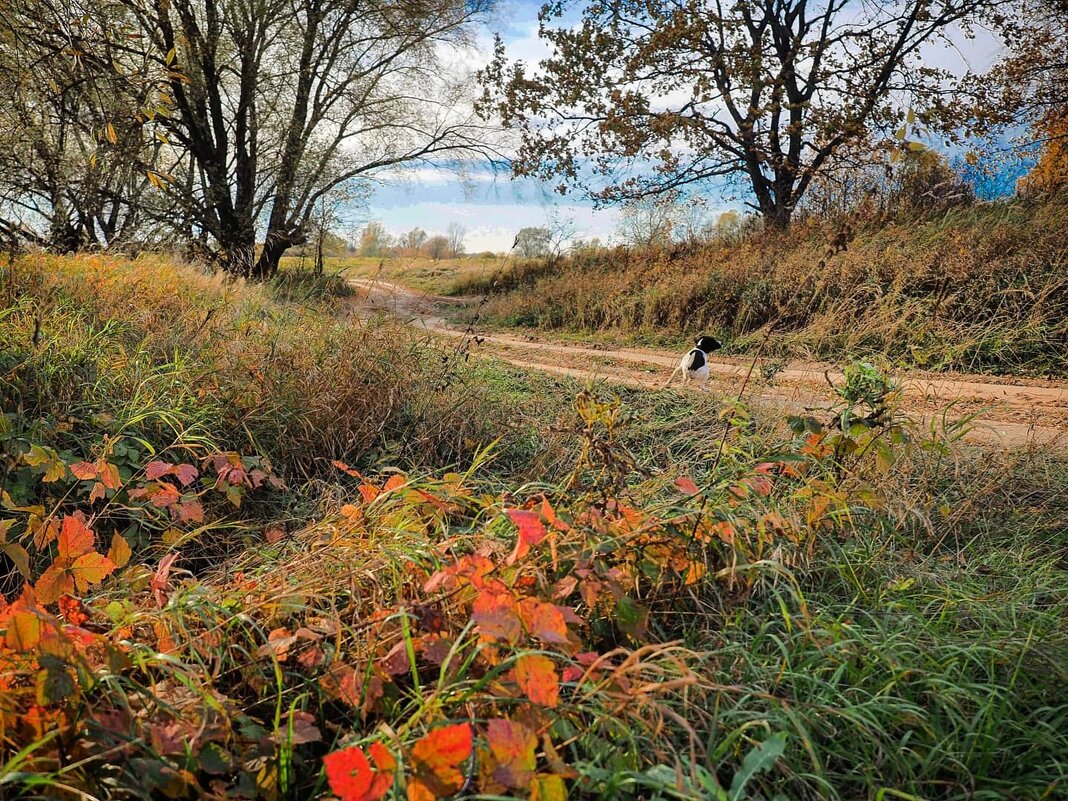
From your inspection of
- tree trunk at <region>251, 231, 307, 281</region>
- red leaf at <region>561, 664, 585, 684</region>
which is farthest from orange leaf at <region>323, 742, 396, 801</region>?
tree trunk at <region>251, 231, 307, 281</region>

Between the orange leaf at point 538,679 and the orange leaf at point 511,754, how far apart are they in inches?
3.8

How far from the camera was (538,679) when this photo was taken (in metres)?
1.24

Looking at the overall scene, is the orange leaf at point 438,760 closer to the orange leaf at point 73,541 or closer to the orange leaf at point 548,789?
the orange leaf at point 548,789

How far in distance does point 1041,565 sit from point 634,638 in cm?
186

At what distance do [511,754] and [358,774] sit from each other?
25cm

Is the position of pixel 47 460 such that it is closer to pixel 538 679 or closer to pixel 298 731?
pixel 298 731

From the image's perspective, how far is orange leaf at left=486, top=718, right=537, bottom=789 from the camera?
3.56 ft

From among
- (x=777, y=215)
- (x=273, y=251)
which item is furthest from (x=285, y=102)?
(x=777, y=215)

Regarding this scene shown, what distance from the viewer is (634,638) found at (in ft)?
5.13

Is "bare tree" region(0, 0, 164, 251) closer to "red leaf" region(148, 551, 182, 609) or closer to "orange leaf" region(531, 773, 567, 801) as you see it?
"red leaf" region(148, 551, 182, 609)

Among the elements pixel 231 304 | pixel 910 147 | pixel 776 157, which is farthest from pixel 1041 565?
pixel 776 157

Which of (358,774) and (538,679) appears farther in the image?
(538,679)

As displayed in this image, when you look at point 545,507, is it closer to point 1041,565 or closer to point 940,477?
point 1041,565

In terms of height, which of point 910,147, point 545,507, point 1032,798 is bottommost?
point 1032,798
